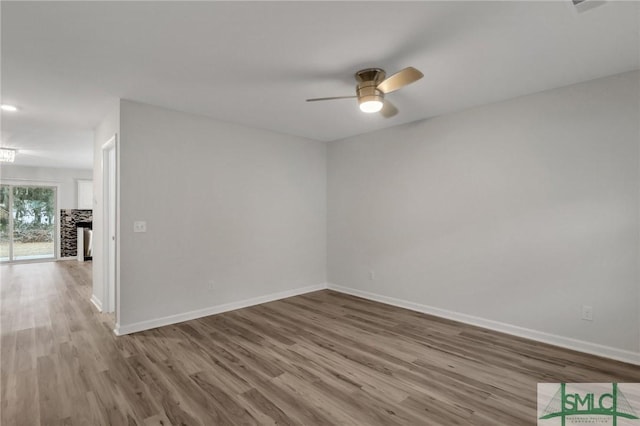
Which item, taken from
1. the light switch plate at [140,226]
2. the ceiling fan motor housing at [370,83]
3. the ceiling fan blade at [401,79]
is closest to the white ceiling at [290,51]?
the ceiling fan motor housing at [370,83]

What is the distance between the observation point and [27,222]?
7773 millimetres

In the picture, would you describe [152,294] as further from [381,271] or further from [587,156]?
[587,156]

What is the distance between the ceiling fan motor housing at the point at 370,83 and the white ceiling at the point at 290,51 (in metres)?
0.07

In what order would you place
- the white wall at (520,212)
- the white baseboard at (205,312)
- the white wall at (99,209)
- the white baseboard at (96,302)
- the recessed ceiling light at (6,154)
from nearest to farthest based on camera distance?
the white wall at (520,212)
the white baseboard at (205,312)
the white wall at (99,209)
the white baseboard at (96,302)
the recessed ceiling light at (6,154)

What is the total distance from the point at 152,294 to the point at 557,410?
3812 mm

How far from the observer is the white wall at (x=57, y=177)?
753 centimetres

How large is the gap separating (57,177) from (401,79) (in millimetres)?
9619

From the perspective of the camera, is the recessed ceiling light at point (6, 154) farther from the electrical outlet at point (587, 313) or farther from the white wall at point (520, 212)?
the electrical outlet at point (587, 313)

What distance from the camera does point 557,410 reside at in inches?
79.7

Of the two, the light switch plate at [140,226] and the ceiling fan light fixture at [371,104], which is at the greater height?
the ceiling fan light fixture at [371,104]

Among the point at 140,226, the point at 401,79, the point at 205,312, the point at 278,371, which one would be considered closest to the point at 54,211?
the point at 140,226

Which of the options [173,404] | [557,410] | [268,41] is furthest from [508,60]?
[173,404]

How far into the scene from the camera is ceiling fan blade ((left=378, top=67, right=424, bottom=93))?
221cm

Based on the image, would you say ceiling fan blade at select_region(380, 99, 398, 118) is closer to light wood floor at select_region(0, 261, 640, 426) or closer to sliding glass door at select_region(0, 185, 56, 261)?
light wood floor at select_region(0, 261, 640, 426)
